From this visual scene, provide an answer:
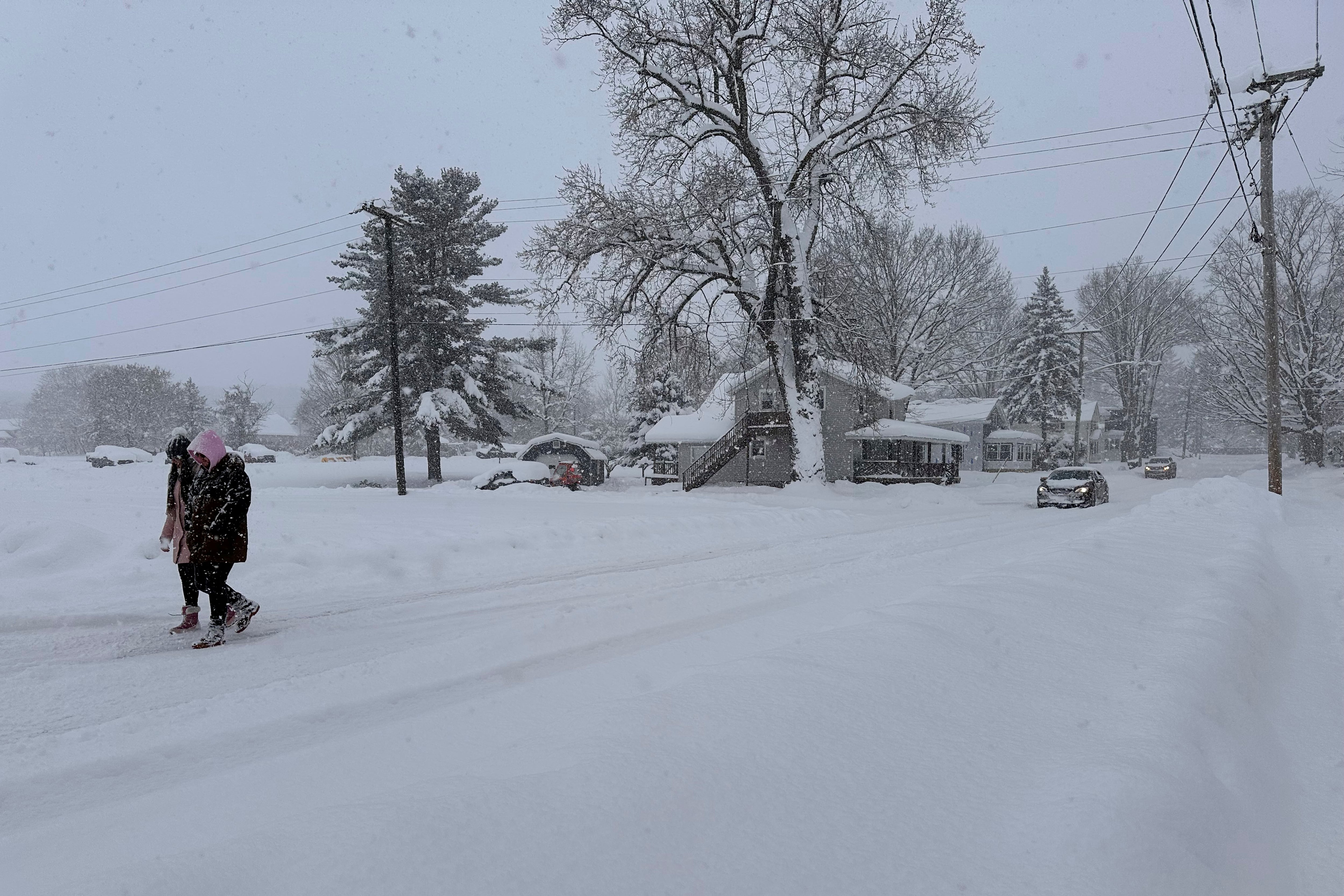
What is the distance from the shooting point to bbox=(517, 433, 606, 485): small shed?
4362cm

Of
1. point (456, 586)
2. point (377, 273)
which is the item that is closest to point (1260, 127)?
point (456, 586)

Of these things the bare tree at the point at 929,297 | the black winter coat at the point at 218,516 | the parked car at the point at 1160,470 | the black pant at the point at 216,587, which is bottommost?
the parked car at the point at 1160,470

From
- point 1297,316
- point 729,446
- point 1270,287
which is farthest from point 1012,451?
point 1270,287

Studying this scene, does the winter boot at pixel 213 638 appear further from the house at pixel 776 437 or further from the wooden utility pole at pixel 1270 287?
the house at pixel 776 437

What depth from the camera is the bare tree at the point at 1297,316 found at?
31.8 metres

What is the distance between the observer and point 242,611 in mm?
5809

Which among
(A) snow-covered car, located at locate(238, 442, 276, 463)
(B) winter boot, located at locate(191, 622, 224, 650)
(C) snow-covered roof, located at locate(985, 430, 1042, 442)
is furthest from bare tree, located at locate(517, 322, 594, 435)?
(B) winter boot, located at locate(191, 622, 224, 650)

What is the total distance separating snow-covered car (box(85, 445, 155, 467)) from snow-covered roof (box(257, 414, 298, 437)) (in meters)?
30.3

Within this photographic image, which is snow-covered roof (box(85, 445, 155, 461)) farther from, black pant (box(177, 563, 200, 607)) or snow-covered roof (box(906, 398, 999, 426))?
snow-covered roof (box(906, 398, 999, 426))

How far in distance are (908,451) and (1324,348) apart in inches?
751

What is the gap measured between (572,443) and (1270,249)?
33992 mm

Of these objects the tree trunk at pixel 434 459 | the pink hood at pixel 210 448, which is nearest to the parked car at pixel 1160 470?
the tree trunk at pixel 434 459

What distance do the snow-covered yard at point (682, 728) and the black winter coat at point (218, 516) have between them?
2.34 feet

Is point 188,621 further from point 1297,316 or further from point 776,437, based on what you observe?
point 1297,316
